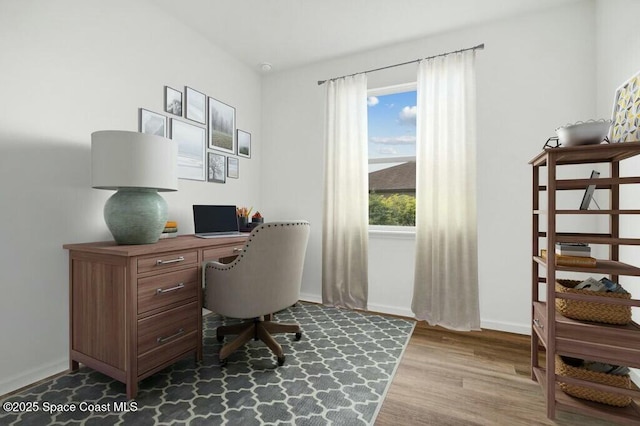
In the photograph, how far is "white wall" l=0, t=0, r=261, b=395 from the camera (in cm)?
160

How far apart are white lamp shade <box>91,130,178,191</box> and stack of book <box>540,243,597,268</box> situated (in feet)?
7.34

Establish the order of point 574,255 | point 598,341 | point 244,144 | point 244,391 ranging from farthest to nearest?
point 244,144
point 244,391
point 574,255
point 598,341

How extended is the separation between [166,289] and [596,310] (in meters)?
2.18

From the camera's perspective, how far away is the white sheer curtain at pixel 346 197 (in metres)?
2.90

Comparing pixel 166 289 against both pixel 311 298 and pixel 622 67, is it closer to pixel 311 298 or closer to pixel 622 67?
pixel 311 298

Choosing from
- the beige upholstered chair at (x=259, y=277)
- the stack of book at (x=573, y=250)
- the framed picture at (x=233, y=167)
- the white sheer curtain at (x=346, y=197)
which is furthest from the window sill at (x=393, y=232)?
the framed picture at (x=233, y=167)

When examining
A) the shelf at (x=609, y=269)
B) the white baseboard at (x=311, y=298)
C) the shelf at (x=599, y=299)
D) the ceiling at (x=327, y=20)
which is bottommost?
the white baseboard at (x=311, y=298)

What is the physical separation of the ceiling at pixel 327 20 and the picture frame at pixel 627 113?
3.89 ft

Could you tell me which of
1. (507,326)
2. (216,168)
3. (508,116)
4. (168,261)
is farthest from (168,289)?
(508,116)

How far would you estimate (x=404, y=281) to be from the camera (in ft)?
9.38

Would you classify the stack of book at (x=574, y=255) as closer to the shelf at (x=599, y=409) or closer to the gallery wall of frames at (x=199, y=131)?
the shelf at (x=599, y=409)

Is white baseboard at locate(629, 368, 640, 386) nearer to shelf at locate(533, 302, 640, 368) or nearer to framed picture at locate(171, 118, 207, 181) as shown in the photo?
shelf at locate(533, 302, 640, 368)

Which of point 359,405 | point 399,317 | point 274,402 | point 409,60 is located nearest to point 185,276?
point 274,402

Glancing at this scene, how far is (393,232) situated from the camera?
114 inches
